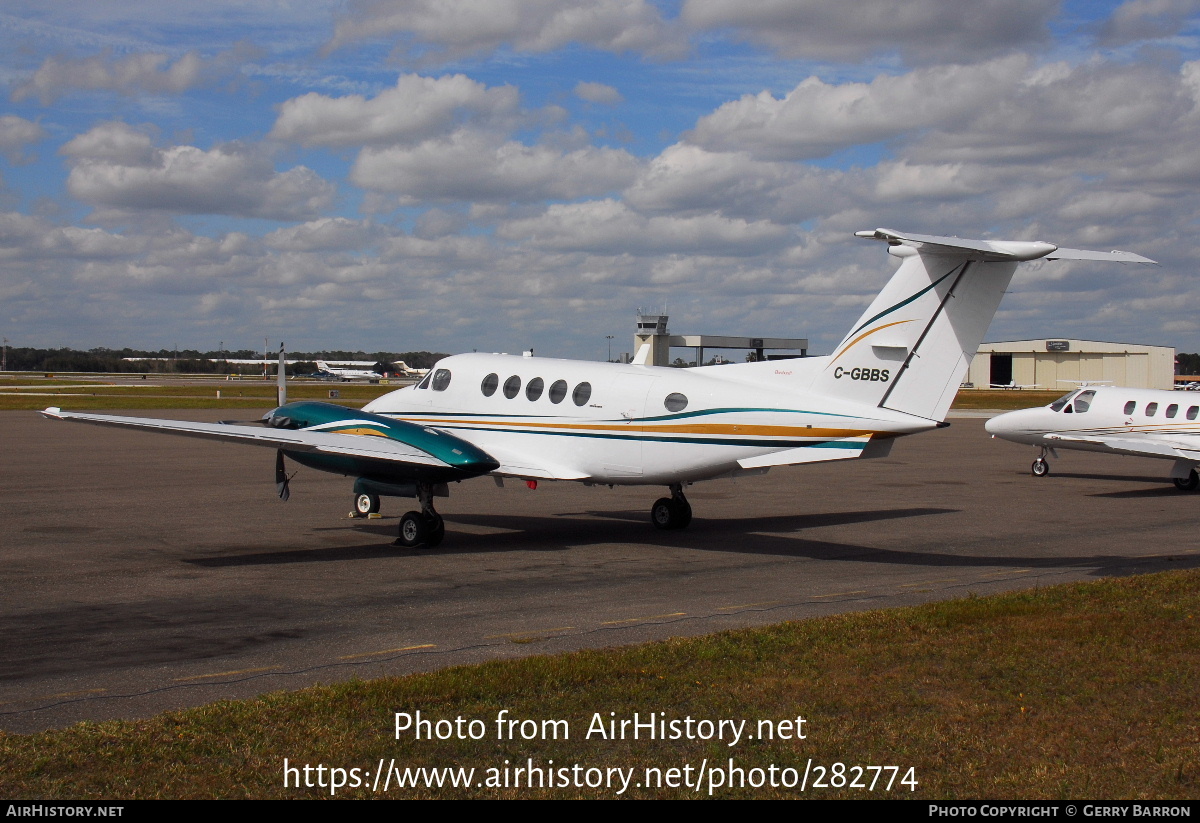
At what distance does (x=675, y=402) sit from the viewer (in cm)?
1479

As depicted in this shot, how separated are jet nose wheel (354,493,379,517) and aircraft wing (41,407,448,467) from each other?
2.10 m

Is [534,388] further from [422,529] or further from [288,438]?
[288,438]

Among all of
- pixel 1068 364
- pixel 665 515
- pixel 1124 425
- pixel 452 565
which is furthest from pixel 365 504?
pixel 1068 364

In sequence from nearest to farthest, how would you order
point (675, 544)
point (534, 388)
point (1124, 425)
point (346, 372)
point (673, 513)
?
point (675, 544), point (534, 388), point (673, 513), point (1124, 425), point (346, 372)

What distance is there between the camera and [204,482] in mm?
23547

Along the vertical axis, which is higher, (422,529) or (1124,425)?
(1124,425)

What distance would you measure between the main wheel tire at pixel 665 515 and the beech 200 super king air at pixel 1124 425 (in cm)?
1197

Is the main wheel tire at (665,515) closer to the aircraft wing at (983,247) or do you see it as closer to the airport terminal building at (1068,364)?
the aircraft wing at (983,247)

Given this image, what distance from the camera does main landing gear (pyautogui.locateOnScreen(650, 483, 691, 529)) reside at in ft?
56.1

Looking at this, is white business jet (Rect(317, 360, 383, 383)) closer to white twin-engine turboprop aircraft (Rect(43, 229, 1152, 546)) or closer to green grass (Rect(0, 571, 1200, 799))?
white twin-engine turboprop aircraft (Rect(43, 229, 1152, 546))

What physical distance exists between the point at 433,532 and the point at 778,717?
9025 millimetres

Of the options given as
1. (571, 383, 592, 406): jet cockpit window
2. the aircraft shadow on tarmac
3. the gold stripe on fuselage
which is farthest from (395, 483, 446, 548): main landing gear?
(571, 383, 592, 406): jet cockpit window

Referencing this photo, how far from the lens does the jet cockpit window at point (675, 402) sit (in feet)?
48.3
